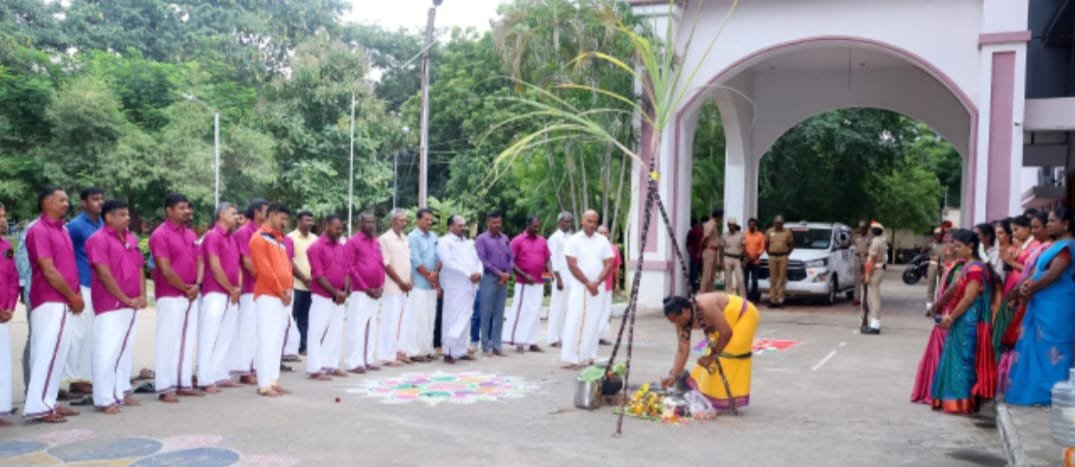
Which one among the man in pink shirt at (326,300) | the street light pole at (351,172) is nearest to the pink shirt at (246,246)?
the man in pink shirt at (326,300)

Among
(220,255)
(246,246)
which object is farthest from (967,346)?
(220,255)

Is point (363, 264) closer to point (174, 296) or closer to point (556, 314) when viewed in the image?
point (174, 296)

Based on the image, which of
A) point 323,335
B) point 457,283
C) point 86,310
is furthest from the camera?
point 457,283

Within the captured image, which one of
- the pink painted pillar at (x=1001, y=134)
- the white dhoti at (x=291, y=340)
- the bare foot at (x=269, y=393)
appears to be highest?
the pink painted pillar at (x=1001, y=134)

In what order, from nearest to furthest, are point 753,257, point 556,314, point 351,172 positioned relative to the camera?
1. point 556,314
2. point 753,257
3. point 351,172

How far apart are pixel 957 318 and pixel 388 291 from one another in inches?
229


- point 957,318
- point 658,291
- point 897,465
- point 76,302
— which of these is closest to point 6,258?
point 76,302

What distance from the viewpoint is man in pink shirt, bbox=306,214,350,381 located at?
8.93 metres

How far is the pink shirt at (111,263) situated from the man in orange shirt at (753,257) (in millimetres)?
11563

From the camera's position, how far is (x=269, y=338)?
26.5 ft

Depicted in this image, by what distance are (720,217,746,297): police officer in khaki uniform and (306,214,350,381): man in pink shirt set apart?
29.3 ft

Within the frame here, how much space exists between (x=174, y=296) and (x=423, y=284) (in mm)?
3271

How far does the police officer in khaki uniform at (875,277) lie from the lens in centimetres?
1329

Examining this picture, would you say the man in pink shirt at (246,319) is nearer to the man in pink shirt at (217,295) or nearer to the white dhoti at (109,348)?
the man in pink shirt at (217,295)
